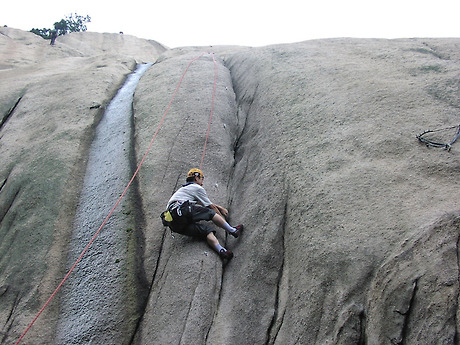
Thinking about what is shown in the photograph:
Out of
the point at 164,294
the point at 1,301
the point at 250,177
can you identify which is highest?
the point at 250,177

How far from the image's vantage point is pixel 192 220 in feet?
22.0

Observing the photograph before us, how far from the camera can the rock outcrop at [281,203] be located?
452 centimetres

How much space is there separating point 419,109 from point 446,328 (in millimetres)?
4428

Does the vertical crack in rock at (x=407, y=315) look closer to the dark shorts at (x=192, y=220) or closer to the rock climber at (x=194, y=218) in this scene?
the rock climber at (x=194, y=218)

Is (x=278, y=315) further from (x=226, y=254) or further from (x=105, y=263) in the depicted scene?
(x=105, y=263)

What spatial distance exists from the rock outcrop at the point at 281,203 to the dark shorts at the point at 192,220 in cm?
28

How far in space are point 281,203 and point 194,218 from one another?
167 cm

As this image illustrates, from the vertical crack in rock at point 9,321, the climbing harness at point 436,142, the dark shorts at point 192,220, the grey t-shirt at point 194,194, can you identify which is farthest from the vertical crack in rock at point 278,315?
the vertical crack in rock at point 9,321

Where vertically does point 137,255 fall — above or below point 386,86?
below

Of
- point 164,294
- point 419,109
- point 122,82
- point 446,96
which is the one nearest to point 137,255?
point 164,294

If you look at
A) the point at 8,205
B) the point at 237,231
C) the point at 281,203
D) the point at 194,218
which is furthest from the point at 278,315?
the point at 8,205

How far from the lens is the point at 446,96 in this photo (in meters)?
6.74

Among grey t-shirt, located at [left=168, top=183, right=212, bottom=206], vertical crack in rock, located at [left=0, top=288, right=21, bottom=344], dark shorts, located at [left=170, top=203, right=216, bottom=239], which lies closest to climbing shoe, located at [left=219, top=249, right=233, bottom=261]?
dark shorts, located at [left=170, top=203, right=216, bottom=239]

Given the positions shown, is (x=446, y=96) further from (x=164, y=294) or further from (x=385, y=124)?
(x=164, y=294)
